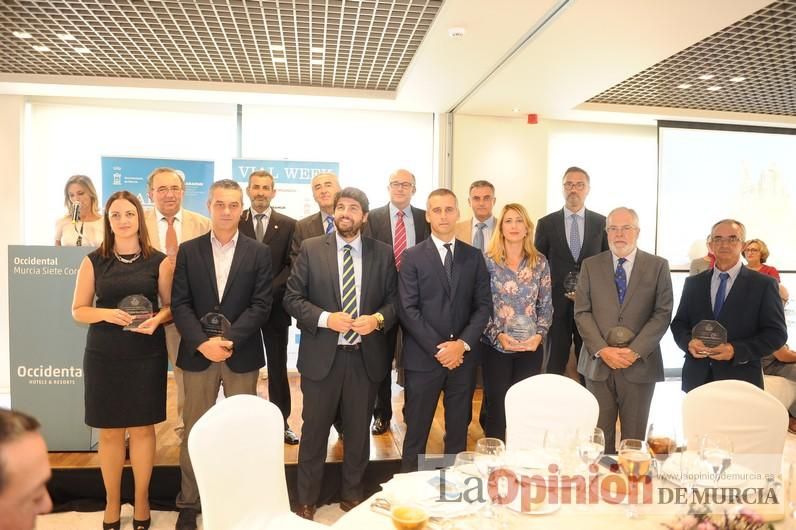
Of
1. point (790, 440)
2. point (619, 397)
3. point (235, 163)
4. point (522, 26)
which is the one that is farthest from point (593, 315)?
point (235, 163)

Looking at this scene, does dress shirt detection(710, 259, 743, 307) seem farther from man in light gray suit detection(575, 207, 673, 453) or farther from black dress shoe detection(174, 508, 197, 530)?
black dress shoe detection(174, 508, 197, 530)

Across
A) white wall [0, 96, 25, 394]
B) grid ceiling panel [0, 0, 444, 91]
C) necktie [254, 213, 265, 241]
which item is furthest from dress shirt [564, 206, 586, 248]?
white wall [0, 96, 25, 394]

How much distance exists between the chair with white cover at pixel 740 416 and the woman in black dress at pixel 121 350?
2.77 m

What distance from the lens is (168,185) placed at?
392 cm

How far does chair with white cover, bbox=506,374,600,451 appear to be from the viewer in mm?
2664

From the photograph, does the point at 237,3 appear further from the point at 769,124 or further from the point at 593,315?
the point at 769,124

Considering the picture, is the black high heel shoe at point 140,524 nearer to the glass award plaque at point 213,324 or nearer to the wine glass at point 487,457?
the glass award plaque at point 213,324

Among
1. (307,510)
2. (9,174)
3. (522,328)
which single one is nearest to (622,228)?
(522,328)

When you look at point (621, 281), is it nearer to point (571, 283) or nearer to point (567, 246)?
point (571, 283)

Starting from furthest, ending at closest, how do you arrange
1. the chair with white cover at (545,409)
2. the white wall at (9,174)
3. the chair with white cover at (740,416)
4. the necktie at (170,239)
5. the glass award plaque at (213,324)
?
the white wall at (9,174), the necktie at (170,239), the glass award plaque at (213,324), the chair with white cover at (545,409), the chair with white cover at (740,416)

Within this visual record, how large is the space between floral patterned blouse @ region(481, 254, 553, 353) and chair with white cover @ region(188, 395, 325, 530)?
1.78 metres

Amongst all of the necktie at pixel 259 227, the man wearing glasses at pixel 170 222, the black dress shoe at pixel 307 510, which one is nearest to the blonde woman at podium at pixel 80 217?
the man wearing glasses at pixel 170 222

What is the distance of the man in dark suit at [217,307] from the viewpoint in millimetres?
3307

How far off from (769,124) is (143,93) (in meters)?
7.38
